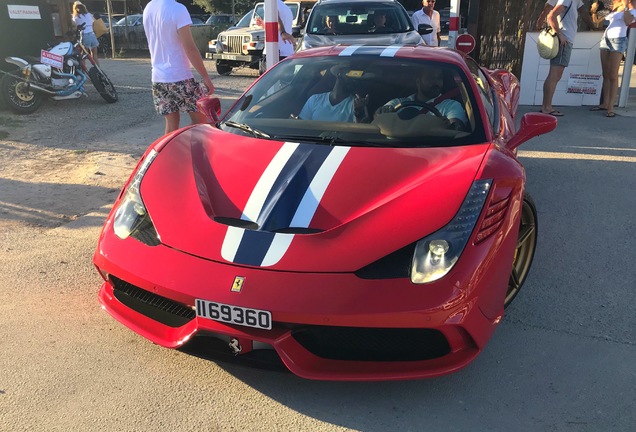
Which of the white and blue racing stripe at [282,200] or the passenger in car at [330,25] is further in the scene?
the passenger in car at [330,25]

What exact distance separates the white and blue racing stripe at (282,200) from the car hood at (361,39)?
19.4ft

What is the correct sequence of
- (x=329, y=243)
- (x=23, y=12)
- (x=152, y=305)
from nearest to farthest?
1. (x=329, y=243)
2. (x=152, y=305)
3. (x=23, y=12)

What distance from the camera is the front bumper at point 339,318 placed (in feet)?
6.94

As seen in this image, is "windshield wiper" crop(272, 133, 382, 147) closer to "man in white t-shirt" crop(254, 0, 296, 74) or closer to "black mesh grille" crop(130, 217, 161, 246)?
"black mesh grille" crop(130, 217, 161, 246)

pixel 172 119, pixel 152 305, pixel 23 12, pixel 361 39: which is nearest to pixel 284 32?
pixel 361 39

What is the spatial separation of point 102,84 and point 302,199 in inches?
302

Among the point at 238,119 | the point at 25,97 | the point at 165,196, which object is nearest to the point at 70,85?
the point at 25,97

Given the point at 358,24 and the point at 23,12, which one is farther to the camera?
the point at 23,12

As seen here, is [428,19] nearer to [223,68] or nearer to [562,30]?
[562,30]

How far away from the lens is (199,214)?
254 centimetres

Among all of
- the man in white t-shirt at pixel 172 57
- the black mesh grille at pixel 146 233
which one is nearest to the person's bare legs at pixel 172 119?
the man in white t-shirt at pixel 172 57

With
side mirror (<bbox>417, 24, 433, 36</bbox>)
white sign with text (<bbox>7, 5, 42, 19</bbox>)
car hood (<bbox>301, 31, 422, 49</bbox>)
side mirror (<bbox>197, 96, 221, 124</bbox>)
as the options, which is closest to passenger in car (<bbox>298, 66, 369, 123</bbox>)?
side mirror (<bbox>197, 96, 221, 124</bbox>)

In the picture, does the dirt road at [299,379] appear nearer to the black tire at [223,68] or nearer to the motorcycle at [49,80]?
the motorcycle at [49,80]

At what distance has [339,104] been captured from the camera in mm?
3535
